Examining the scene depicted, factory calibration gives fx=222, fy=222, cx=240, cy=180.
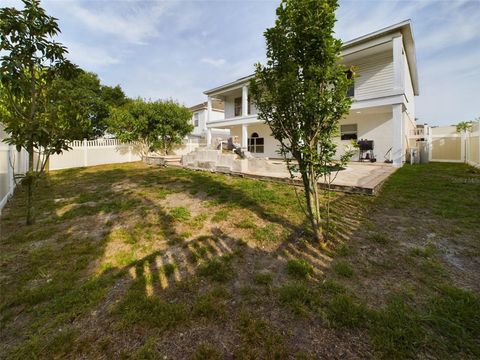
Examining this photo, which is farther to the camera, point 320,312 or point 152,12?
point 152,12

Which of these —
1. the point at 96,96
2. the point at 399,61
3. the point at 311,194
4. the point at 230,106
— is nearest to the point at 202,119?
the point at 230,106

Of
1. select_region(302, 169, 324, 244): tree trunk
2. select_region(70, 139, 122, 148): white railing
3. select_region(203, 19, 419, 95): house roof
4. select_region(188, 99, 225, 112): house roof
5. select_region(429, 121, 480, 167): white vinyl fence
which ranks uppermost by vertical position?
select_region(188, 99, 225, 112): house roof

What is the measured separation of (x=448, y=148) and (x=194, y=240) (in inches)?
683

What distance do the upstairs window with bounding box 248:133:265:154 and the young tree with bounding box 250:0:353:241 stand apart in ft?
56.0

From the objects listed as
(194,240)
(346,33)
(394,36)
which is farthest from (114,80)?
(194,240)

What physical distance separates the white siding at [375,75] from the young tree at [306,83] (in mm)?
11540

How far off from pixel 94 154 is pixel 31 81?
14355 mm

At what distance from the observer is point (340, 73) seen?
2.98 meters

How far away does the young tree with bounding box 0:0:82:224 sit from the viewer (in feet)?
12.4

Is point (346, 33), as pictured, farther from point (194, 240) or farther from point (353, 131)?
point (194, 240)

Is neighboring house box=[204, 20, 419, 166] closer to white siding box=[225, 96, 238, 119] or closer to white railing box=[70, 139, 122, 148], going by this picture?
white siding box=[225, 96, 238, 119]

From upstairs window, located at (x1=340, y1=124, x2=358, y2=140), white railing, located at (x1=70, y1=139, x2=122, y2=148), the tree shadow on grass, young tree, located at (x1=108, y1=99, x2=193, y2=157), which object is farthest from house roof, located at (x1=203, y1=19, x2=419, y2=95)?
white railing, located at (x1=70, y1=139, x2=122, y2=148)

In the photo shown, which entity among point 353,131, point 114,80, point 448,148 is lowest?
point 448,148

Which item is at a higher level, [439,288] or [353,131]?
[353,131]
